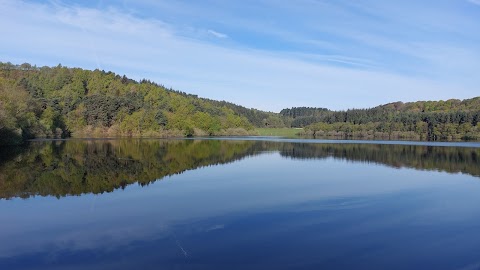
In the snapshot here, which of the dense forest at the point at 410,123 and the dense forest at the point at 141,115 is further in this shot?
the dense forest at the point at 410,123

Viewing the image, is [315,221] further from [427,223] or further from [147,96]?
[147,96]

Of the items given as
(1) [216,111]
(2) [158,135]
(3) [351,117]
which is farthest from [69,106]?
(3) [351,117]

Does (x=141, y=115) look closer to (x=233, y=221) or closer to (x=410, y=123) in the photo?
(x=410, y=123)

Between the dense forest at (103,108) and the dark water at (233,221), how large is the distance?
153 feet

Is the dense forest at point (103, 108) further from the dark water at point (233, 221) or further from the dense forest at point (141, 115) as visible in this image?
the dark water at point (233, 221)

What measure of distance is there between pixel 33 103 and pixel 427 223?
6327 cm

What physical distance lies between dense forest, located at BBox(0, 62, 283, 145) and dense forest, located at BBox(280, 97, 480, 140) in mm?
27806

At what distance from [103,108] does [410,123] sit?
78346 mm

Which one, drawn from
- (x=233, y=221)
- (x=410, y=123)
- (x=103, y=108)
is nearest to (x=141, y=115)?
(x=103, y=108)

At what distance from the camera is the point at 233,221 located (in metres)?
12.1

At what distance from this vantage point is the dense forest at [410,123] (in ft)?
325

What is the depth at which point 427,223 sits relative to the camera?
499 inches

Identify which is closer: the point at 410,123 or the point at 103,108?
the point at 103,108

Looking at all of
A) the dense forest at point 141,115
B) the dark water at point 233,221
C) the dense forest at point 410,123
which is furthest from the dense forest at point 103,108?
the dark water at point 233,221
